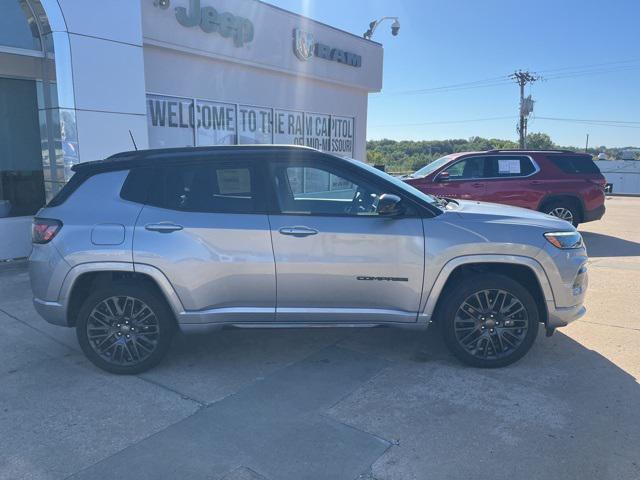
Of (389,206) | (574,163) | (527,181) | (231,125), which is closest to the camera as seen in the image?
(389,206)

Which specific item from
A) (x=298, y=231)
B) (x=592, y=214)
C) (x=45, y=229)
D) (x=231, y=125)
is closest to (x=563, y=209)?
(x=592, y=214)

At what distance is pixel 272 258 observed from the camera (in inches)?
154

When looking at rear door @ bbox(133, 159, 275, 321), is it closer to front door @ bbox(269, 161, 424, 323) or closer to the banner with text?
front door @ bbox(269, 161, 424, 323)

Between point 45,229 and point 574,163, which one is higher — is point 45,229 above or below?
below

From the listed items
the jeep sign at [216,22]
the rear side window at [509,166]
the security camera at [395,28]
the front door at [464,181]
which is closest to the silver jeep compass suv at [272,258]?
the front door at [464,181]

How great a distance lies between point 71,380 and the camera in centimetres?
399

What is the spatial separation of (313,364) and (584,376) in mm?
2146

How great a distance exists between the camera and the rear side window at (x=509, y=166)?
10.1 m

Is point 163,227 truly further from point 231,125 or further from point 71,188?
point 231,125

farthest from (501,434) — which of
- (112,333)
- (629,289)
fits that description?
(629,289)

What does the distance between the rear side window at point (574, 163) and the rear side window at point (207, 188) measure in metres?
8.07

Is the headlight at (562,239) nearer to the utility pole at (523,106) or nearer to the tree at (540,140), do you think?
the utility pole at (523,106)

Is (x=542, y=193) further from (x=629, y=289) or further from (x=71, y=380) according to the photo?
(x=71, y=380)

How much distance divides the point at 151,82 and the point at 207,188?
6.95 m
